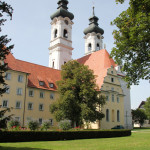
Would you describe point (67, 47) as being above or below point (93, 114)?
above

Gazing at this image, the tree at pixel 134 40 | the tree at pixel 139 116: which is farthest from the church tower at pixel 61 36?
the tree at pixel 134 40

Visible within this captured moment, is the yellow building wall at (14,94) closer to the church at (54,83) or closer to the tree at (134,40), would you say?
the church at (54,83)

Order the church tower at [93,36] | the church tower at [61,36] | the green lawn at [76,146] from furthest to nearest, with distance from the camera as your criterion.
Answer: the church tower at [93,36] → the church tower at [61,36] → the green lawn at [76,146]

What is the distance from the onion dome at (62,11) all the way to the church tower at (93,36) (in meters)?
10.9

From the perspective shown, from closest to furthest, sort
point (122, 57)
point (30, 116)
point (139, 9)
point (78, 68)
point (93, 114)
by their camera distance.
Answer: point (139, 9), point (122, 57), point (93, 114), point (78, 68), point (30, 116)

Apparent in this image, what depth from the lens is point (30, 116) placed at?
38.1 metres

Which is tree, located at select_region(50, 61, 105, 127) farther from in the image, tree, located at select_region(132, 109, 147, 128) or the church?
tree, located at select_region(132, 109, 147, 128)

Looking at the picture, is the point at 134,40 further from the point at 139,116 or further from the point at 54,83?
the point at 139,116

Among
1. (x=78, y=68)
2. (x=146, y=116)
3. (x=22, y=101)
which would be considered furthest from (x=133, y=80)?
(x=146, y=116)

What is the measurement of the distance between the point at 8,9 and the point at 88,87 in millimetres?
22046

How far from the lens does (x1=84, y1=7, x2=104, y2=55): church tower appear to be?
70062mm

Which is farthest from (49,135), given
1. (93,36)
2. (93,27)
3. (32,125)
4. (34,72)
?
(93,27)

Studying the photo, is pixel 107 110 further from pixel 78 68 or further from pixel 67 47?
pixel 67 47

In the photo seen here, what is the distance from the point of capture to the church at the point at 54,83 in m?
37.0
